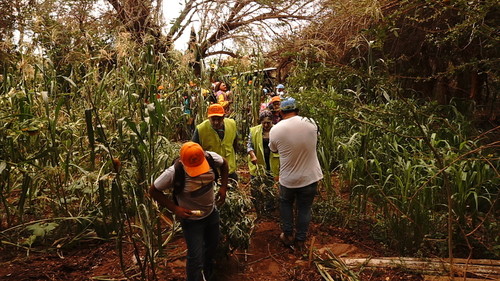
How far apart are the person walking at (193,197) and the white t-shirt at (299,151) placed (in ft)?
2.64

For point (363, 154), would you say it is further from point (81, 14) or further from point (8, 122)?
point (81, 14)

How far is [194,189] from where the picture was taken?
2684 millimetres

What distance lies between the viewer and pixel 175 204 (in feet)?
8.91

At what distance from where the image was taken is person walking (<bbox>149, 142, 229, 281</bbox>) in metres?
2.62

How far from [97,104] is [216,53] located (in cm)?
558

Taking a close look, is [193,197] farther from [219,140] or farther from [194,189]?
[219,140]

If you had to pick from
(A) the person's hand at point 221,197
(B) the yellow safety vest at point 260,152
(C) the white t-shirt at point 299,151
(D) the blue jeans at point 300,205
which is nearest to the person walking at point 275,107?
(B) the yellow safety vest at point 260,152

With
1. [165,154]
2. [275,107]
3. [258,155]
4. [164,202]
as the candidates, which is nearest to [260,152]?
[258,155]

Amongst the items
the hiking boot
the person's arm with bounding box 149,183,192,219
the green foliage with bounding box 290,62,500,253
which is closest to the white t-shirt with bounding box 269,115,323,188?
the green foliage with bounding box 290,62,500,253

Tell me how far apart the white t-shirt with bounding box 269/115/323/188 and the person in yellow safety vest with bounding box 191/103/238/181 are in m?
0.73

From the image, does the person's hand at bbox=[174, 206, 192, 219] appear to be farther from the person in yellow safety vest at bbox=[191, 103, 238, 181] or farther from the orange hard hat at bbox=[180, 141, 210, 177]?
the person in yellow safety vest at bbox=[191, 103, 238, 181]

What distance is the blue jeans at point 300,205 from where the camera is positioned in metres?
3.45

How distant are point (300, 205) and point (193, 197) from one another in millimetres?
1189

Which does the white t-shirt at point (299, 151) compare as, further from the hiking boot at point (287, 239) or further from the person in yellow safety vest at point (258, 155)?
the person in yellow safety vest at point (258, 155)
